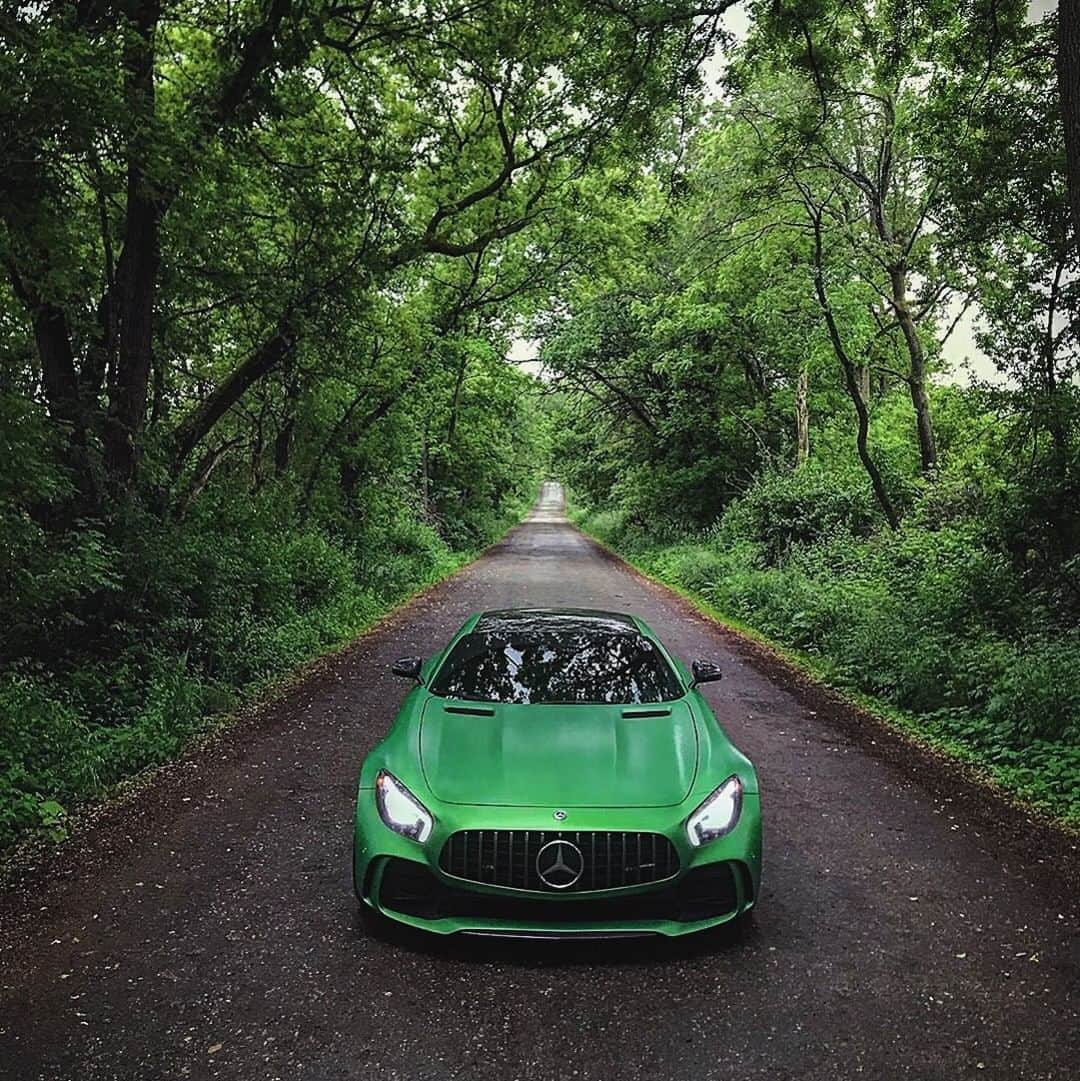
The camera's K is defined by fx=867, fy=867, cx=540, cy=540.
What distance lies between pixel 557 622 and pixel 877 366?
15672 mm

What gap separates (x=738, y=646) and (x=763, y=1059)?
10.1 m

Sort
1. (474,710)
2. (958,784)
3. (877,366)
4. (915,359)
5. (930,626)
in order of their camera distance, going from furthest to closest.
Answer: (877,366), (915,359), (930,626), (958,784), (474,710)

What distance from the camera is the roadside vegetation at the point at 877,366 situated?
8.88 meters

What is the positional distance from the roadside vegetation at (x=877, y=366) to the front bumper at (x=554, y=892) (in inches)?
135

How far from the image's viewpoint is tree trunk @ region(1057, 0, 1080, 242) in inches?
231

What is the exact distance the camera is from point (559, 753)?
169 inches

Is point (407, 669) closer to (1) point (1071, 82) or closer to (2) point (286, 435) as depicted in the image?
(1) point (1071, 82)

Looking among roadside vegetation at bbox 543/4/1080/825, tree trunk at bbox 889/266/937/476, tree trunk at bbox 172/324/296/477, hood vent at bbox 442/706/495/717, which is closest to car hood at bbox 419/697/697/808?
hood vent at bbox 442/706/495/717

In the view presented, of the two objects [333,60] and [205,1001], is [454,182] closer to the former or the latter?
[333,60]

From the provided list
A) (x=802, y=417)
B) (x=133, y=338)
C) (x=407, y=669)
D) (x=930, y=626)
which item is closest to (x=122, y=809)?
(x=407, y=669)

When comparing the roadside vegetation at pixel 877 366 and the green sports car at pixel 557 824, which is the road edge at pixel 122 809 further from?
the roadside vegetation at pixel 877 366

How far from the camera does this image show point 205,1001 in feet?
11.7

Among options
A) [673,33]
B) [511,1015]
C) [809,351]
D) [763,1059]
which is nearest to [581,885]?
[511,1015]

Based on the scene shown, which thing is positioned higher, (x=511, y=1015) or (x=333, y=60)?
(x=333, y=60)
